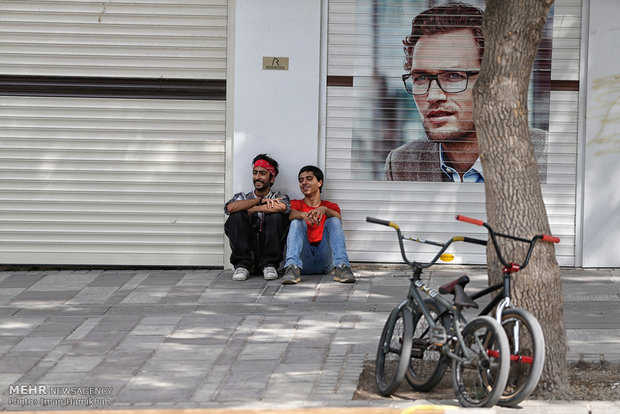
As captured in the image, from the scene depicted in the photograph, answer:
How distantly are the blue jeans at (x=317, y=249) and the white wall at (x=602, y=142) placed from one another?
2621 mm

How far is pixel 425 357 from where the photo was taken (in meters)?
5.82

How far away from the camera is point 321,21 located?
1000cm

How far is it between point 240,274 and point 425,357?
154 inches

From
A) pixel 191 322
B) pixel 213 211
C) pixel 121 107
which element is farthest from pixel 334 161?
pixel 191 322

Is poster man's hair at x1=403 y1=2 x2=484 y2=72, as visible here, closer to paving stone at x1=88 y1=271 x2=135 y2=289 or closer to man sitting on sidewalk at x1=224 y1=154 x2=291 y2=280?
man sitting on sidewalk at x1=224 y1=154 x2=291 y2=280

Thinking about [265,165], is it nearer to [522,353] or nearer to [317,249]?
[317,249]

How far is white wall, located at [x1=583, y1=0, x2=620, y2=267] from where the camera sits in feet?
32.1

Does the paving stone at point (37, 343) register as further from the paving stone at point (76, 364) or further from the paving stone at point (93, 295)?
the paving stone at point (93, 295)

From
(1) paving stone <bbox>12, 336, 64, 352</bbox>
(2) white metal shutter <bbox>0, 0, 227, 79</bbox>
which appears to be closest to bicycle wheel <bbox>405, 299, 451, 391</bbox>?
(1) paving stone <bbox>12, 336, 64, 352</bbox>

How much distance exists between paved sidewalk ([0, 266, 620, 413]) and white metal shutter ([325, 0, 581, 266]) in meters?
0.42

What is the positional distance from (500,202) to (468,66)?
4.35 metres

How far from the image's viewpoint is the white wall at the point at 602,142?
9.77 meters

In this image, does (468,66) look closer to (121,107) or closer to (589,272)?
(589,272)

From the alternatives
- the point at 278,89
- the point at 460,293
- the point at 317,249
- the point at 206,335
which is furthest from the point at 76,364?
the point at 278,89
